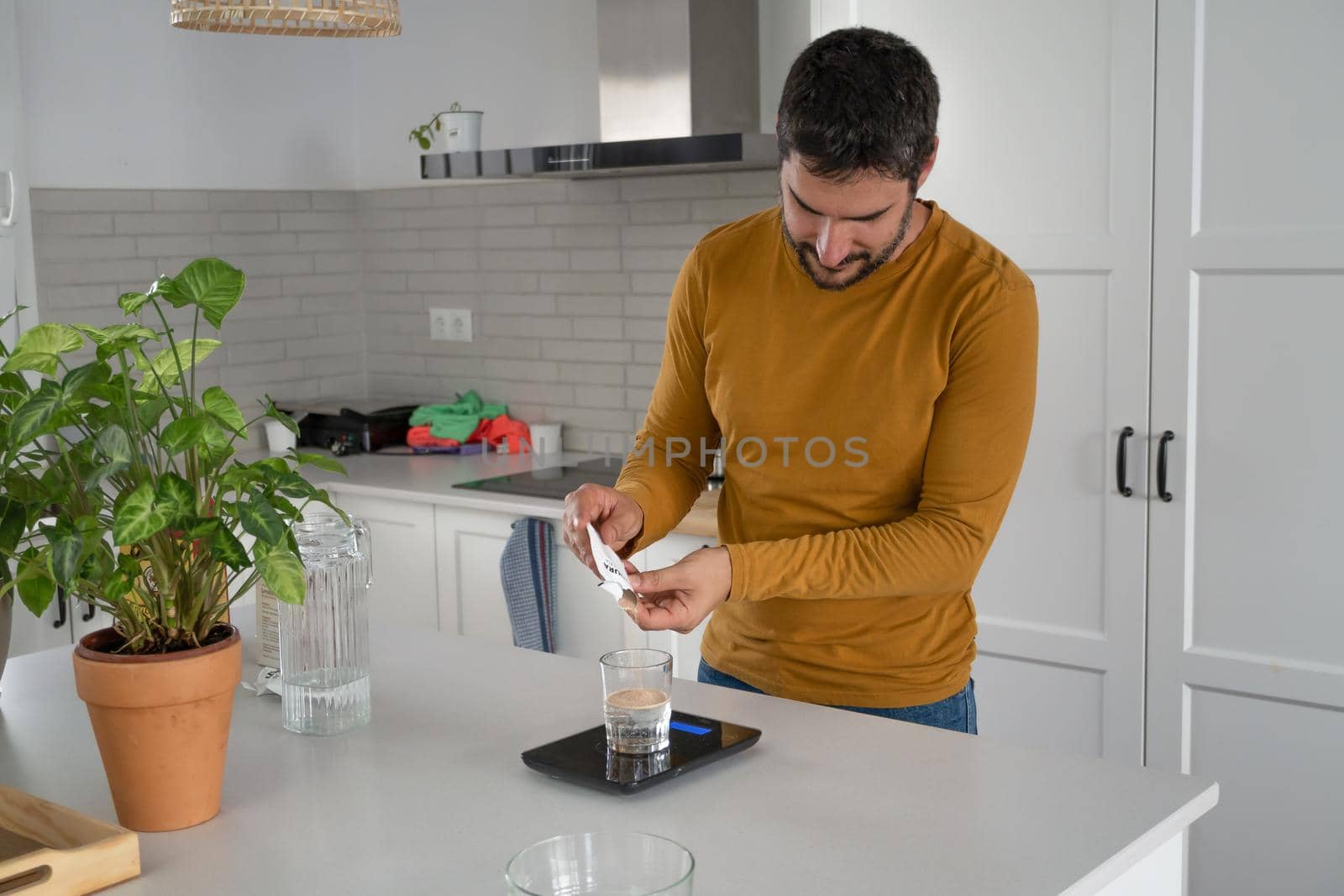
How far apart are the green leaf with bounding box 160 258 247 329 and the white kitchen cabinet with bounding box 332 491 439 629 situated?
8.26 ft

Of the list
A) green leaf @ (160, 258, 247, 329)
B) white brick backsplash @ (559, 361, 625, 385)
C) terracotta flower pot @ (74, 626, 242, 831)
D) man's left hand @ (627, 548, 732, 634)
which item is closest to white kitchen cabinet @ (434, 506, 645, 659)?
white brick backsplash @ (559, 361, 625, 385)

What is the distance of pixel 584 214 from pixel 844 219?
2.60m

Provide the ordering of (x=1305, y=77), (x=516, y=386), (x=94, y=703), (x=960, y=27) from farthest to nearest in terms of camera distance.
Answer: (x=516, y=386) < (x=960, y=27) < (x=1305, y=77) < (x=94, y=703)

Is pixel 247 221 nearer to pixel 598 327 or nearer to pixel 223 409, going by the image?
pixel 598 327

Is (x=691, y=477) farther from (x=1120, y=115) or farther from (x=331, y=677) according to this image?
(x=1120, y=115)

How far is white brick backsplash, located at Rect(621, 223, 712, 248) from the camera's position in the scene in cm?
404

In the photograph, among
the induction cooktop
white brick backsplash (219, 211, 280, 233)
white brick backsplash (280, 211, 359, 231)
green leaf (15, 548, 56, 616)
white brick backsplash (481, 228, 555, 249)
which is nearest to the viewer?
green leaf (15, 548, 56, 616)

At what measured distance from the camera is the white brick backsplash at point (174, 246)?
171 inches

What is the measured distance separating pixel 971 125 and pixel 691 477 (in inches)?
49.7

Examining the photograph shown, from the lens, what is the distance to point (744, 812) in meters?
1.47

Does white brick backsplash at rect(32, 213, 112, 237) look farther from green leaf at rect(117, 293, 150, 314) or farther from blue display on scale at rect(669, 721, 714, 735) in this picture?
blue display on scale at rect(669, 721, 714, 735)

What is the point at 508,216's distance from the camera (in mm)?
4547

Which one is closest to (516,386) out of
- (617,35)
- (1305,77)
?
(617,35)

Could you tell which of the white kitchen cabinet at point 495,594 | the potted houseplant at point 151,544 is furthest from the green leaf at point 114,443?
the white kitchen cabinet at point 495,594
